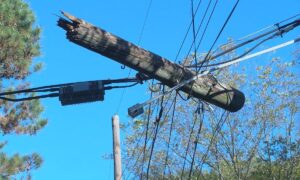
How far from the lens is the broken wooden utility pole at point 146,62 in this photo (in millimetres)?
7223

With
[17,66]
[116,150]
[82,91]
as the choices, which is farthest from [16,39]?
[82,91]

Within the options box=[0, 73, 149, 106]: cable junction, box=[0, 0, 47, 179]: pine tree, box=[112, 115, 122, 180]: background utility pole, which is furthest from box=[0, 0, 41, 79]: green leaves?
box=[0, 73, 149, 106]: cable junction

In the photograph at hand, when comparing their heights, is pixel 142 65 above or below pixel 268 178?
below

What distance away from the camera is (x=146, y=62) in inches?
300

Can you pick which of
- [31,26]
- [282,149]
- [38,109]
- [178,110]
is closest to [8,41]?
[31,26]

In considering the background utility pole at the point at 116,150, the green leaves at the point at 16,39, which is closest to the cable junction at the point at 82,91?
the background utility pole at the point at 116,150

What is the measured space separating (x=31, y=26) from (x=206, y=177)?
7.70m

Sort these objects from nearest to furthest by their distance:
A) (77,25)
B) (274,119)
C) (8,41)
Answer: (77,25), (8,41), (274,119)

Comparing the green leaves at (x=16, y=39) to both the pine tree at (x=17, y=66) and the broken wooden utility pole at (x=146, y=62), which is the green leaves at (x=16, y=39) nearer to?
the pine tree at (x=17, y=66)

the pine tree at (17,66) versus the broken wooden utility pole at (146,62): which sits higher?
the pine tree at (17,66)

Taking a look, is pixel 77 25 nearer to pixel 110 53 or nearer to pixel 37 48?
pixel 110 53

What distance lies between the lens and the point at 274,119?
805 inches

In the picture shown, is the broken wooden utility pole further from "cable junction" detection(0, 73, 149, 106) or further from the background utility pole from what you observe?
the background utility pole

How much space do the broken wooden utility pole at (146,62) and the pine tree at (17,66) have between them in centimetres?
1202
